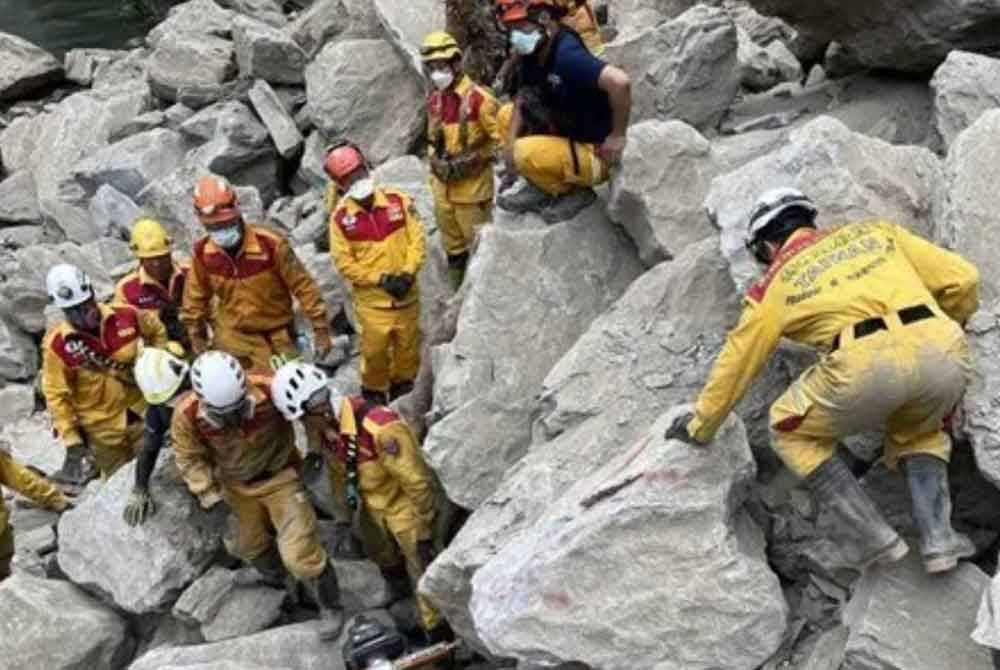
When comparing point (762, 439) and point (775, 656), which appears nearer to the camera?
point (775, 656)

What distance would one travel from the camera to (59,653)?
8320mm

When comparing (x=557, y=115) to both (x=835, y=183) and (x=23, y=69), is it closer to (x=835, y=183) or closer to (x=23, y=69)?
(x=835, y=183)

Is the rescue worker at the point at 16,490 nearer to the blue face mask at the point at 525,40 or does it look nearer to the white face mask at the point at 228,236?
the white face mask at the point at 228,236

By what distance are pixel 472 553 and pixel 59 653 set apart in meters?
2.96

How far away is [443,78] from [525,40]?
199 cm

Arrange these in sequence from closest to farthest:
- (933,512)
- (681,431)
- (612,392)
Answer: (933,512)
(681,431)
(612,392)

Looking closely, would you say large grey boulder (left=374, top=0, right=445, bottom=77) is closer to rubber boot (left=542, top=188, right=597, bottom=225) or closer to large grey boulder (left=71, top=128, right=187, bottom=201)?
large grey boulder (left=71, top=128, right=187, bottom=201)

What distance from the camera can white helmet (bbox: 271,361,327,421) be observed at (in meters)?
7.69

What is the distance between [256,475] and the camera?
820 centimetres

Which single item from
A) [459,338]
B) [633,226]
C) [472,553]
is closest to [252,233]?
[459,338]

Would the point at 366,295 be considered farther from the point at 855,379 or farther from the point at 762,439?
the point at 855,379

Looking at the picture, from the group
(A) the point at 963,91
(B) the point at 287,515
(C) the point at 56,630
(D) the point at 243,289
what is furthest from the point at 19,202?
(A) the point at 963,91

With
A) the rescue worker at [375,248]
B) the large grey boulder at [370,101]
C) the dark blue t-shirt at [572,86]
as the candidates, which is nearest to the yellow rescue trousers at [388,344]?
the rescue worker at [375,248]

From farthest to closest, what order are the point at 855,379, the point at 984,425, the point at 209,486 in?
the point at 209,486 → the point at 984,425 → the point at 855,379
